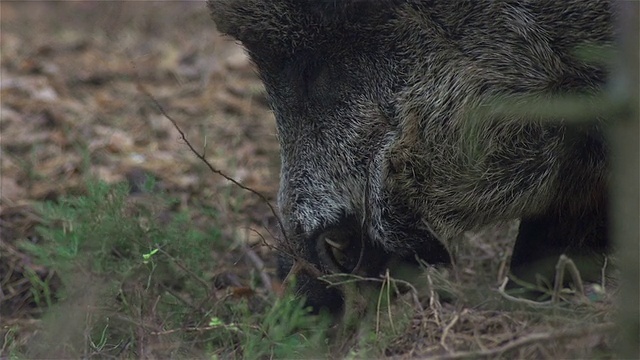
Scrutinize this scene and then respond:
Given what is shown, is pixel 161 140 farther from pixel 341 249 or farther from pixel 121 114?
pixel 341 249

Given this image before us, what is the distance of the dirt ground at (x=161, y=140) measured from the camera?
3566 mm

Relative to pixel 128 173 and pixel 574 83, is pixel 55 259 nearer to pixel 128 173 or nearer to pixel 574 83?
pixel 128 173

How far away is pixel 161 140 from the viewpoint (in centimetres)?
726

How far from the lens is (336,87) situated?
4172 mm

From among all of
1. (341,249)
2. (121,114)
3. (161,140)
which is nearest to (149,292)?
(341,249)

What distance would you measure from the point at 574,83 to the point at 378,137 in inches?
31.1

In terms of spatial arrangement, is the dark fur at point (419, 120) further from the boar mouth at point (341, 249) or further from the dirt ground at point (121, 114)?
the dirt ground at point (121, 114)

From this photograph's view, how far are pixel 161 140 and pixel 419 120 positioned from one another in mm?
3554

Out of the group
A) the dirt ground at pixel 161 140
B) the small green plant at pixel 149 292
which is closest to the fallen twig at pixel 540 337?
the dirt ground at pixel 161 140

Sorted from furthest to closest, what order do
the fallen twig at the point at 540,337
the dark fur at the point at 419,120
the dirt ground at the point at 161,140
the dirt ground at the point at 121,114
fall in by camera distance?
the dirt ground at the point at 121,114 < the dark fur at the point at 419,120 < the dirt ground at the point at 161,140 < the fallen twig at the point at 540,337

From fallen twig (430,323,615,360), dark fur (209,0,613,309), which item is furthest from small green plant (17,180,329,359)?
fallen twig (430,323,615,360)

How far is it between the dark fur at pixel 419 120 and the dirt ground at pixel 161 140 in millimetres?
350

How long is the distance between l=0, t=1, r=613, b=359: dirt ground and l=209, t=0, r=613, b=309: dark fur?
350 millimetres

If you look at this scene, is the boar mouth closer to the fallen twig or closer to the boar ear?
the boar ear
